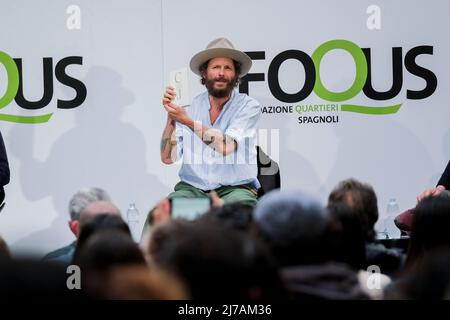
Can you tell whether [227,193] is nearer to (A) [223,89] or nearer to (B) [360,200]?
(A) [223,89]

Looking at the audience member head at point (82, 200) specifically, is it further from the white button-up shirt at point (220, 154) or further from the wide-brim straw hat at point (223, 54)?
the wide-brim straw hat at point (223, 54)

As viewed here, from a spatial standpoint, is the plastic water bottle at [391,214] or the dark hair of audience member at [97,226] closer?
the dark hair of audience member at [97,226]

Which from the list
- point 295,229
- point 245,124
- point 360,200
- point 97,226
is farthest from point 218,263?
point 245,124

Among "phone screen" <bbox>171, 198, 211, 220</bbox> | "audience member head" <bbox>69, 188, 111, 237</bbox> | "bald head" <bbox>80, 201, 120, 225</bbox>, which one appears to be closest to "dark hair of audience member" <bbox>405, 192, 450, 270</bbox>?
"phone screen" <bbox>171, 198, 211, 220</bbox>

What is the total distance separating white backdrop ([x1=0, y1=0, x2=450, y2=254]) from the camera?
536cm

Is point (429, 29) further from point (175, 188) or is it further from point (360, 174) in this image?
point (175, 188)

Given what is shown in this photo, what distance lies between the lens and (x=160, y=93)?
18.0 feet

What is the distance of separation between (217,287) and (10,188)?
3815 millimetres

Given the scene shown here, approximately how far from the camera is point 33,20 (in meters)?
5.56

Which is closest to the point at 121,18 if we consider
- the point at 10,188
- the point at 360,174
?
the point at 10,188

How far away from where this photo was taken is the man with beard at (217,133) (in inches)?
188

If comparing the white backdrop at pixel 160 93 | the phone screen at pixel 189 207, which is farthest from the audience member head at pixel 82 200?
the white backdrop at pixel 160 93

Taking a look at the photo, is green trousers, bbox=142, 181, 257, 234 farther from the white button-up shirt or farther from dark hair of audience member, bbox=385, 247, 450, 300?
dark hair of audience member, bbox=385, 247, 450, 300

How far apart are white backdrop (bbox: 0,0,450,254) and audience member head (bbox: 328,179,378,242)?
1.62 m
